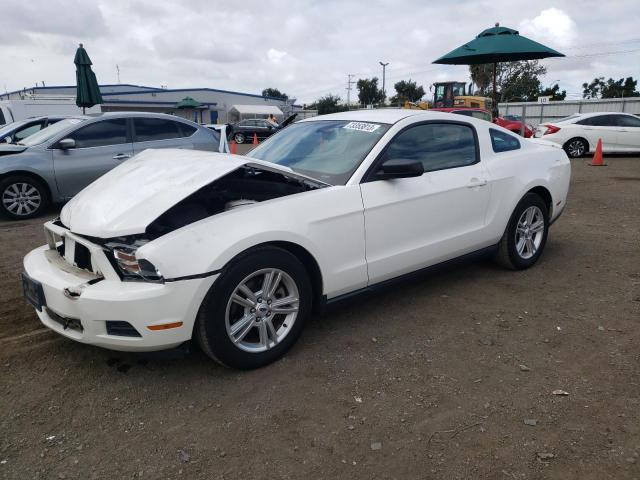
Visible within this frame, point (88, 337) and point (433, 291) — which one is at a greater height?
point (88, 337)

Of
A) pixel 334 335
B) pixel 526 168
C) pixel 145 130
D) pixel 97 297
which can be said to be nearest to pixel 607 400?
pixel 334 335

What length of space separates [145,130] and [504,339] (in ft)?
21.0

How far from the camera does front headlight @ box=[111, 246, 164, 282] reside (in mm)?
2559

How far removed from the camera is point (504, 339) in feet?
10.9

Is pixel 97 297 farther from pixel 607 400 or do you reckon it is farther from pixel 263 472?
pixel 607 400

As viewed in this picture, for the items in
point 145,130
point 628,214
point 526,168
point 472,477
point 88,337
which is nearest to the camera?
point 472,477

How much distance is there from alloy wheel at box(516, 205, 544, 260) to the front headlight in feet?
10.9

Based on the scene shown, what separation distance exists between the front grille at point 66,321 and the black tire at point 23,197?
197 inches

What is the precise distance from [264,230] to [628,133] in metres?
14.2

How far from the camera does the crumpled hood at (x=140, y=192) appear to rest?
272 centimetres

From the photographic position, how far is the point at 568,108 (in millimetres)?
27891

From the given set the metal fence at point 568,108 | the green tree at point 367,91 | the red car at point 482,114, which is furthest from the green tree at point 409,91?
the red car at point 482,114

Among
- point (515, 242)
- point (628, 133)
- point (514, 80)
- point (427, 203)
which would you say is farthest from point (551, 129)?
point (514, 80)

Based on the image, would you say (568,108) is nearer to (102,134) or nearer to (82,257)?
(102,134)
